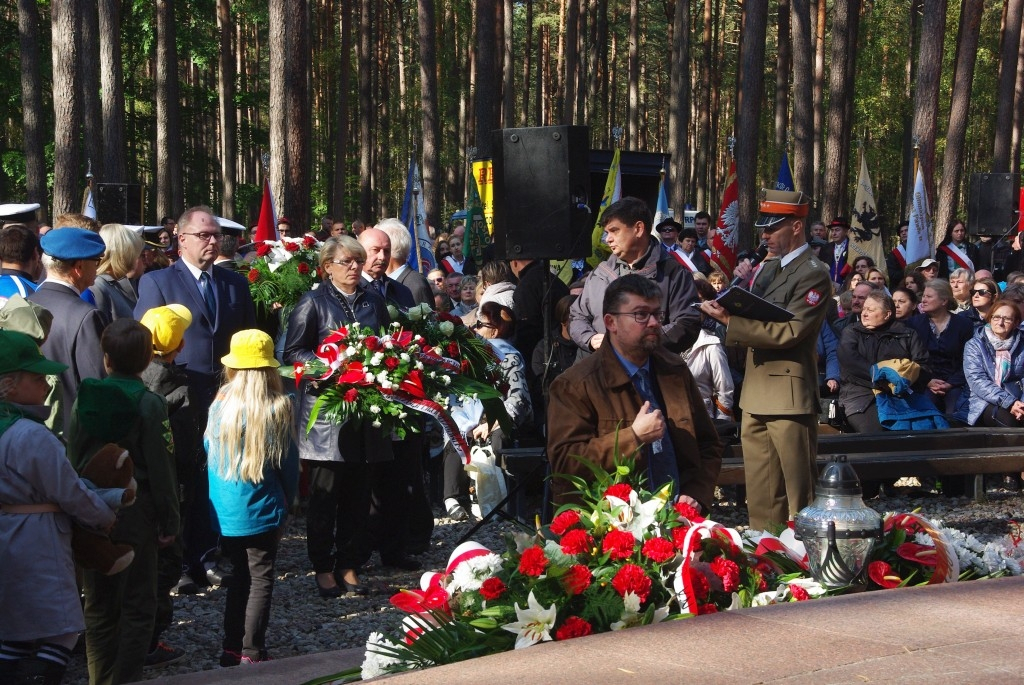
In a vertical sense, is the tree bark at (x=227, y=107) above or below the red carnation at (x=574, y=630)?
above

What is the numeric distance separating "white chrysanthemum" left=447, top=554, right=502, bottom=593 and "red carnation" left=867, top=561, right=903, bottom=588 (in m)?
1.27

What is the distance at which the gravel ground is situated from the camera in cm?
643

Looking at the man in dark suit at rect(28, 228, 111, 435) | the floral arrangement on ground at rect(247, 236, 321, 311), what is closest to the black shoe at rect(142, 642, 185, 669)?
the man in dark suit at rect(28, 228, 111, 435)

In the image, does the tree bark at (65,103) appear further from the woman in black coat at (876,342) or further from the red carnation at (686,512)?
the red carnation at (686,512)

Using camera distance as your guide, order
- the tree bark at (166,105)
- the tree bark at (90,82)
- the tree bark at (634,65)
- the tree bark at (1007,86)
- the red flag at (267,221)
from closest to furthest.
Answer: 1. the red flag at (267,221)
2. the tree bark at (90,82)
3. the tree bark at (1007,86)
4. the tree bark at (166,105)
5. the tree bark at (634,65)

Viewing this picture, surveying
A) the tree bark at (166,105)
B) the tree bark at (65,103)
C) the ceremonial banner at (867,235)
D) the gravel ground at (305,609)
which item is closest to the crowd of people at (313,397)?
the gravel ground at (305,609)

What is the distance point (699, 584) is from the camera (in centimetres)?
386

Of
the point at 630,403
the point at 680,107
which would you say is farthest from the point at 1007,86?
the point at 630,403

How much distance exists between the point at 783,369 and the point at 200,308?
11.3 ft

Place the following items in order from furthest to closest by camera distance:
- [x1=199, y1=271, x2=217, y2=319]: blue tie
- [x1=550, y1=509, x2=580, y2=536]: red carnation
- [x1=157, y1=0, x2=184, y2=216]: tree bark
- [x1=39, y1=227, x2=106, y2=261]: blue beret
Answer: [x1=157, y1=0, x2=184, y2=216]: tree bark < [x1=199, y1=271, x2=217, y2=319]: blue tie < [x1=39, y1=227, x2=106, y2=261]: blue beret < [x1=550, y1=509, x2=580, y2=536]: red carnation

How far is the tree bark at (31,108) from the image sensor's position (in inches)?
849

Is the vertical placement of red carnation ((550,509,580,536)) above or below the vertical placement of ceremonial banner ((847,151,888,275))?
below

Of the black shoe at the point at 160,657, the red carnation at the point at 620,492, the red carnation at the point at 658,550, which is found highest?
the red carnation at the point at 620,492

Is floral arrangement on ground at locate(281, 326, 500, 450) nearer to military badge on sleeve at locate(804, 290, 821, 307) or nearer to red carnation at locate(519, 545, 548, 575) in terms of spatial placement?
military badge on sleeve at locate(804, 290, 821, 307)
